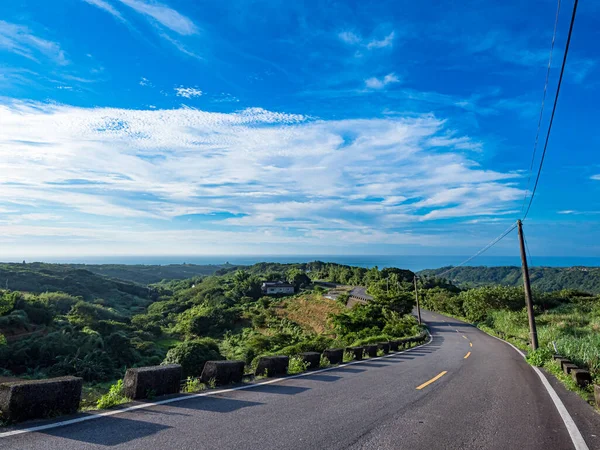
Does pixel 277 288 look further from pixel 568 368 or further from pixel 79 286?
pixel 568 368

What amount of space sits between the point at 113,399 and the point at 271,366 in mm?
3851

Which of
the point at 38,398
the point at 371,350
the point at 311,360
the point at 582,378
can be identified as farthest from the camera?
the point at 371,350

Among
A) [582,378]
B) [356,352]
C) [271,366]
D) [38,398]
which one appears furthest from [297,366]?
[582,378]

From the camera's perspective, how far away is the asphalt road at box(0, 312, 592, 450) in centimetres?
423

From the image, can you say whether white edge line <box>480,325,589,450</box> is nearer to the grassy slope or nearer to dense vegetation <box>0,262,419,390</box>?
dense vegetation <box>0,262,419,390</box>

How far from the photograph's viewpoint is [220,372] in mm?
7305

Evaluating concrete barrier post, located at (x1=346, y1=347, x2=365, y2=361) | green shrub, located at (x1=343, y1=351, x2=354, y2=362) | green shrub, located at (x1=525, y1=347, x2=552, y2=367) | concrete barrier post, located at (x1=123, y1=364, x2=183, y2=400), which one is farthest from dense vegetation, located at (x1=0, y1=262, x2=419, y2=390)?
concrete barrier post, located at (x1=123, y1=364, x2=183, y2=400)

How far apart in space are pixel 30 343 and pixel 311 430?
119 ft

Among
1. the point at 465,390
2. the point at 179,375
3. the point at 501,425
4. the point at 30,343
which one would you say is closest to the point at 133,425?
the point at 179,375

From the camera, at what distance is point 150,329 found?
53.9 m

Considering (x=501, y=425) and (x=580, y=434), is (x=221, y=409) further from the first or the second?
(x=580, y=434)

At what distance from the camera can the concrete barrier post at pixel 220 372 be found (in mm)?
7277

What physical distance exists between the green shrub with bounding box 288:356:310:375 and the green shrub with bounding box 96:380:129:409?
4.46 m

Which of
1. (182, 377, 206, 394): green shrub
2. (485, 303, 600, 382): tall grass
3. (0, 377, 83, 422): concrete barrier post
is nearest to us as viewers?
→ (0, 377, 83, 422): concrete barrier post
